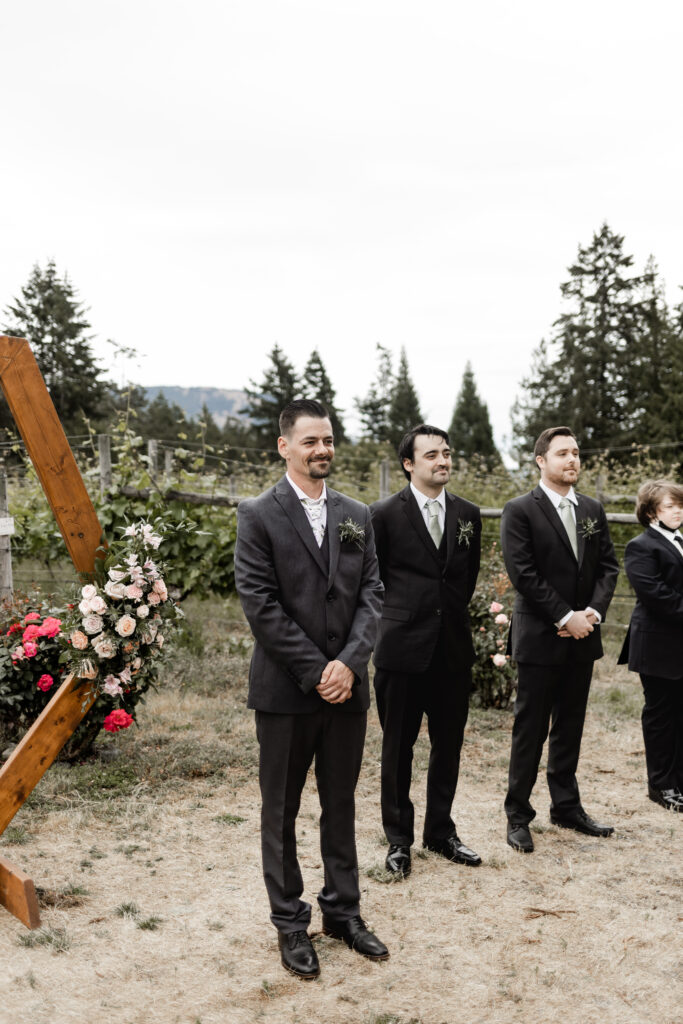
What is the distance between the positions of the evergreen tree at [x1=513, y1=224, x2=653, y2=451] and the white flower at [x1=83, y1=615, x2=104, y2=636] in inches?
1177

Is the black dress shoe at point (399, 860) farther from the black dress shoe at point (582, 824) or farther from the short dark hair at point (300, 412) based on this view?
the short dark hair at point (300, 412)

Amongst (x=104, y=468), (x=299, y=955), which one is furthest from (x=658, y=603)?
(x=104, y=468)

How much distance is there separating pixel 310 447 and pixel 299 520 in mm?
288

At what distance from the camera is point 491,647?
691 centimetres

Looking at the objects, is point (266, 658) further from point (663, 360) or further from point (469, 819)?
point (663, 360)

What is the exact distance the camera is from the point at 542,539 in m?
4.31

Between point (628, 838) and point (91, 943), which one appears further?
point (628, 838)

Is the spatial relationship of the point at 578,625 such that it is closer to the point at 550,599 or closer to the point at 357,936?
the point at 550,599

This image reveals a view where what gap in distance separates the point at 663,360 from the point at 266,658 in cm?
3146

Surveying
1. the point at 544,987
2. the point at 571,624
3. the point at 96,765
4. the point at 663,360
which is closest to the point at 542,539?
the point at 571,624

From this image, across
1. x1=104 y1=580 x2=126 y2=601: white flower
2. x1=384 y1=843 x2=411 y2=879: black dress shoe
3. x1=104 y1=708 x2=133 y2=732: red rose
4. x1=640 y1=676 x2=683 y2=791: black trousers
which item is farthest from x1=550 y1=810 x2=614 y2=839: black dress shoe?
x1=104 y1=580 x2=126 y2=601: white flower

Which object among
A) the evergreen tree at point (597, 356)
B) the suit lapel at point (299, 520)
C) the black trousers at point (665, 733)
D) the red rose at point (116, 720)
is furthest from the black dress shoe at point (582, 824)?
the evergreen tree at point (597, 356)

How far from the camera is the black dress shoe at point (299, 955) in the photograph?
9.93ft

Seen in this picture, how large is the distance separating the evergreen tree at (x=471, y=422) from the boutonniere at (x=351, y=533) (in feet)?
138
